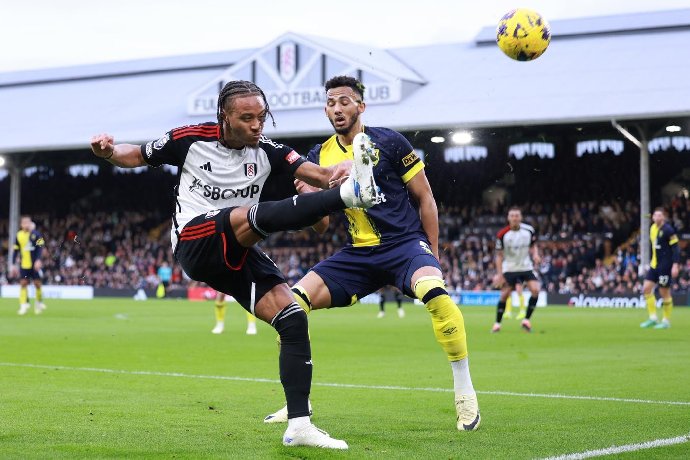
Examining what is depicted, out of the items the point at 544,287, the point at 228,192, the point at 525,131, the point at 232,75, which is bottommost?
the point at 544,287

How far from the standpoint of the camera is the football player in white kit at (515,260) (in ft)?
60.3

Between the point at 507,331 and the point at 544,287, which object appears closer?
the point at 507,331

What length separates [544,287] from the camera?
35594mm

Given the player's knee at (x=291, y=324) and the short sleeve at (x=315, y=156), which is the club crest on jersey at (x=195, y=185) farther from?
the short sleeve at (x=315, y=156)

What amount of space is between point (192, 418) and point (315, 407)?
3.75 feet

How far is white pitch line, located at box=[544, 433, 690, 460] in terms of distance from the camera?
215 inches

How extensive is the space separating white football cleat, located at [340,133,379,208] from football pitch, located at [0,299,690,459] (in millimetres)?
1361

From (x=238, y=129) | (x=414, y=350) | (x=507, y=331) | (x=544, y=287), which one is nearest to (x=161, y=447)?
(x=238, y=129)

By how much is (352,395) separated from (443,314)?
7.03ft

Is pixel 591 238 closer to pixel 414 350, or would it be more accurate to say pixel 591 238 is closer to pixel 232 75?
pixel 232 75

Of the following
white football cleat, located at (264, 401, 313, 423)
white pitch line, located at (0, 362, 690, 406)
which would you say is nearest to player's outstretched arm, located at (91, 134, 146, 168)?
white football cleat, located at (264, 401, 313, 423)

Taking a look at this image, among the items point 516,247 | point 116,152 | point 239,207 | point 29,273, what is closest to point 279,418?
point 239,207

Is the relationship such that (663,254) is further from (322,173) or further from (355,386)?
(322,173)

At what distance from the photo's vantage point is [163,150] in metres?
6.26
